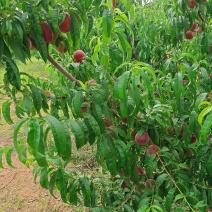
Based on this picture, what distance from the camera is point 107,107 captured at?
1130mm

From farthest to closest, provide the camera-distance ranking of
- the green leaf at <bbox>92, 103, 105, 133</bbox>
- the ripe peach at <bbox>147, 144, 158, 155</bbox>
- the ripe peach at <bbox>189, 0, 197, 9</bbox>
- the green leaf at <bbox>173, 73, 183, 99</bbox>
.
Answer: the ripe peach at <bbox>189, 0, 197, 9</bbox> < the ripe peach at <bbox>147, 144, 158, 155</bbox> < the green leaf at <bbox>173, 73, 183, 99</bbox> < the green leaf at <bbox>92, 103, 105, 133</bbox>

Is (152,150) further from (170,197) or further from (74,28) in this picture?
(74,28)

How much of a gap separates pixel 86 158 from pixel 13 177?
0.86 meters

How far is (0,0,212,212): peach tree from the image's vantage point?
3.14ft

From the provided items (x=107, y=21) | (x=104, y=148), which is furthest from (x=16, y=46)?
(x=104, y=148)

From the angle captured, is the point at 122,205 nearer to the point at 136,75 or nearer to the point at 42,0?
the point at 136,75

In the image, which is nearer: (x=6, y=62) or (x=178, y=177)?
(x=6, y=62)

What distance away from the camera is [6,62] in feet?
3.28

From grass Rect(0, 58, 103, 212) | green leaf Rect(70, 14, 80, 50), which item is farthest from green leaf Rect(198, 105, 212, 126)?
grass Rect(0, 58, 103, 212)

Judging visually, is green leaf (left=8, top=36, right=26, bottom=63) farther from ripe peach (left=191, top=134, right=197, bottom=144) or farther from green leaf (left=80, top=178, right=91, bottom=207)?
ripe peach (left=191, top=134, right=197, bottom=144)

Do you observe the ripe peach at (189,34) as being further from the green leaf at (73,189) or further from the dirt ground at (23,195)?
the dirt ground at (23,195)

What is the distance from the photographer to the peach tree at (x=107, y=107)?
0.96 meters

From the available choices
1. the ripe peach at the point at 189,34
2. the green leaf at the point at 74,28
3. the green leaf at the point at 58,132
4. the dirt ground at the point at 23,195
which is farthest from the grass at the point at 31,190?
the green leaf at the point at 58,132

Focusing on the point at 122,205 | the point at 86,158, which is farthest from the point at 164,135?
the point at 86,158
